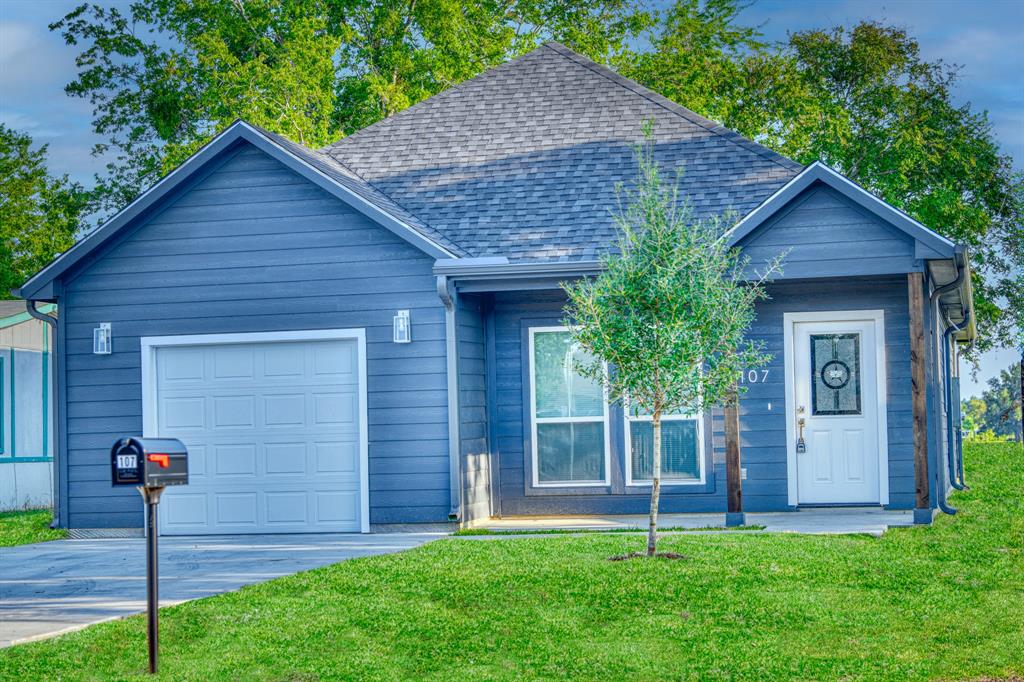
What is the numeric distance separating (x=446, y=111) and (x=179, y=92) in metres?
14.1

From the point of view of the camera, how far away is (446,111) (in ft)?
58.1

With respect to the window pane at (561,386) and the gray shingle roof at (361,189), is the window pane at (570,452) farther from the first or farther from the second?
the gray shingle roof at (361,189)

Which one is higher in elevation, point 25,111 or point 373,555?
point 25,111

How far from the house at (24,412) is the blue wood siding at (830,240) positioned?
12740 mm

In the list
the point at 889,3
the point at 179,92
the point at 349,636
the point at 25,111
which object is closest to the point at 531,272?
the point at 349,636

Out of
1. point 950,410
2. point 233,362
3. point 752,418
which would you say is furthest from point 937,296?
point 233,362

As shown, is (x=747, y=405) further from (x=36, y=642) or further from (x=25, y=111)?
(x=25, y=111)

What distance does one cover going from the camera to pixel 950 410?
18.7m

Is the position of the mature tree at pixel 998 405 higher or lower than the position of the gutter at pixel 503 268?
lower

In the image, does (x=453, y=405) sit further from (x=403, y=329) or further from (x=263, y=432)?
(x=263, y=432)

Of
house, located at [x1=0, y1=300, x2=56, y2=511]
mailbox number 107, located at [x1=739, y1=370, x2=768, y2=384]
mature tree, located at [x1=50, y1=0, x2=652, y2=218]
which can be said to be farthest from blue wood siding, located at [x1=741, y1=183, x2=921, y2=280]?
mature tree, located at [x1=50, y1=0, x2=652, y2=218]

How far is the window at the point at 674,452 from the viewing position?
14.2 metres

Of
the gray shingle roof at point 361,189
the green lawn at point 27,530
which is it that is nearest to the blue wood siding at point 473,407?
the gray shingle roof at point 361,189

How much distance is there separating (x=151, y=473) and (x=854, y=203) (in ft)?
26.2
